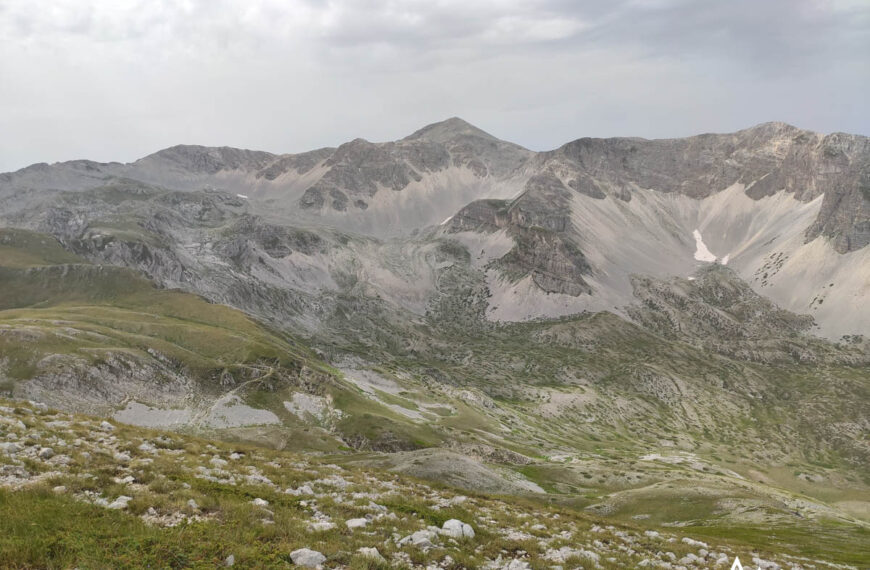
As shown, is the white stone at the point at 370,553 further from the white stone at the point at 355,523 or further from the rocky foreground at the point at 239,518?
the white stone at the point at 355,523

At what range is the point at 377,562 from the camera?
16.0 m

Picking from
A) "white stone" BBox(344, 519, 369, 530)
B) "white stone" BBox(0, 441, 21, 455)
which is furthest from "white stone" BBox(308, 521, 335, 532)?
"white stone" BBox(0, 441, 21, 455)

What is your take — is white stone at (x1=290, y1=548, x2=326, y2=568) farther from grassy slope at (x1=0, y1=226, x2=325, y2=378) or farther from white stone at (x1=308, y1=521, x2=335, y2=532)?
grassy slope at (x1=0, y1=226, x2=325, y2=378)

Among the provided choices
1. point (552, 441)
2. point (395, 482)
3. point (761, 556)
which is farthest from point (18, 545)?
point (552, 441)

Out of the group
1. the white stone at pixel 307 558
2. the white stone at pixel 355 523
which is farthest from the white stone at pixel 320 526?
the white stone at pixel 307 558

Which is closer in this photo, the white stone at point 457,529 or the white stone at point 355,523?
the white stone at point 355,523

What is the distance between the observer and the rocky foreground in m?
14.5

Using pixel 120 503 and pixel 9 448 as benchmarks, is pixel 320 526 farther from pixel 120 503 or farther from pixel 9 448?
pixel 9 448

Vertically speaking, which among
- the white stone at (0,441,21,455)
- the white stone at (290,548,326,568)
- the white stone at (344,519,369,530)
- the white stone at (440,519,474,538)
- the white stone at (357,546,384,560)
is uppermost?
the white stone at (0,441,21,455)

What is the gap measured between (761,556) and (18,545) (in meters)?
36.5

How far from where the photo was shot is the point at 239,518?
17.7m

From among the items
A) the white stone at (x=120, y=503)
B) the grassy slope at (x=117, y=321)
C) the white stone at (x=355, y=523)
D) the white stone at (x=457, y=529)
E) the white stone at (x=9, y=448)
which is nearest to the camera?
the white stone at (x=120, y=503)

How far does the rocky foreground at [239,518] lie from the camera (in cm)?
1449

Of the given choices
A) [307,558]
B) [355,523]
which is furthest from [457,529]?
[307,558]
